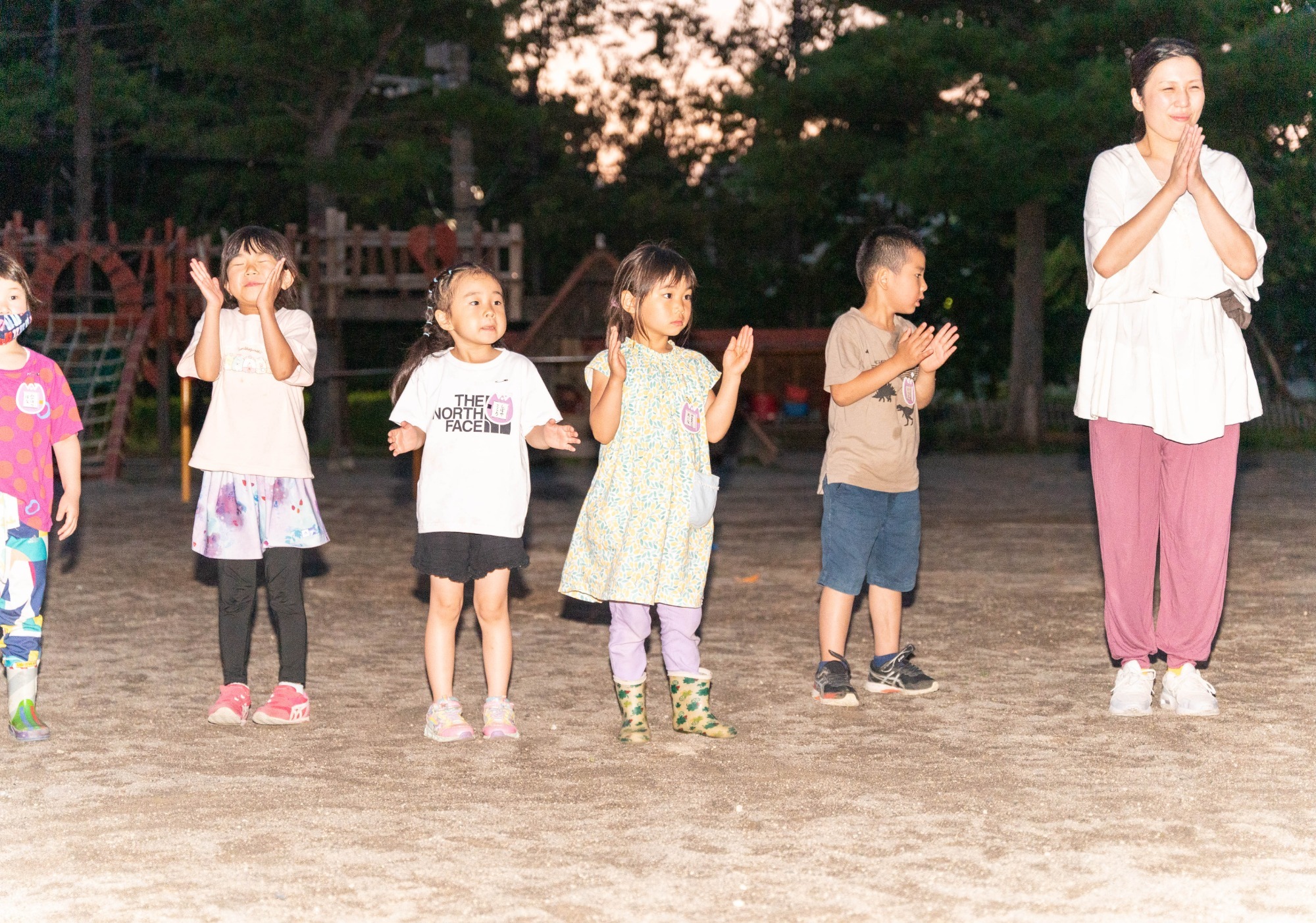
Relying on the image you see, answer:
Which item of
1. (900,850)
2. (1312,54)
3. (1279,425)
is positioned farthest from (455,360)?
(1279,425)

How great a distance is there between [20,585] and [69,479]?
347mm

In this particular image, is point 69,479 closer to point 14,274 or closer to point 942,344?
point 14,274

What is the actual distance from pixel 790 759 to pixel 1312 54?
1517 centimetres

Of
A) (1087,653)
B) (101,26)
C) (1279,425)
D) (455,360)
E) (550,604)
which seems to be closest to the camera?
(455,360)

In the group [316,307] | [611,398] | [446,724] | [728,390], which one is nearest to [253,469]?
[446,724]

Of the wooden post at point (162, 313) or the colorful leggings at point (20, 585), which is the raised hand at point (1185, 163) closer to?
the colorful leggings at point (20, 585)

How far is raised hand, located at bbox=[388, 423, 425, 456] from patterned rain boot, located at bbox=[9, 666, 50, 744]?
1.31 m

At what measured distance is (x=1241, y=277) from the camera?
485 cm

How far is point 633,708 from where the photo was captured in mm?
4758

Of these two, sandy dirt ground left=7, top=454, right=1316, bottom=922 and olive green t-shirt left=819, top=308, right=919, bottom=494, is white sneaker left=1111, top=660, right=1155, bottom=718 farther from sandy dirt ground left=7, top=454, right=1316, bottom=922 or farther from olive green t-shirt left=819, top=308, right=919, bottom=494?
olive green t-shirt left=819, top=308, right=919, bottom=494

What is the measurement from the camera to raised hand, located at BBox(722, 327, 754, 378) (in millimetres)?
4613

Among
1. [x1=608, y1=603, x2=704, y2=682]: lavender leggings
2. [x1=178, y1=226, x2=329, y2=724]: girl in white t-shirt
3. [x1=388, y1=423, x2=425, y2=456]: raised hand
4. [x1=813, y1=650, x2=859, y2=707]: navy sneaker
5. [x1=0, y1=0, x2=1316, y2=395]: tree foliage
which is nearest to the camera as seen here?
[x1=388, y1=423, x2=425, y2=456]: raised hand

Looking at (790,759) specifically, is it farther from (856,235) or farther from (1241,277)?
(856,235)

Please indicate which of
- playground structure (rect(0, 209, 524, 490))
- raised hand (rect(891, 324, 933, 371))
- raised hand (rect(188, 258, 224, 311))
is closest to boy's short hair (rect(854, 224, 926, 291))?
raised hand (rect(891, 324, 933, 371))
